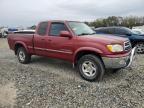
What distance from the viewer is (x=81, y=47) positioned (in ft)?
20.6

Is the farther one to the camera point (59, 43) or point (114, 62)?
point (59, 43)

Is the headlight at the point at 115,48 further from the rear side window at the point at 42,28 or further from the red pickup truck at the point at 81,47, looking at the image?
the rear side window at the point at 42,28

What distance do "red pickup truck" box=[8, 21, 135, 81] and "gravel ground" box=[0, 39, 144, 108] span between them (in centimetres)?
49

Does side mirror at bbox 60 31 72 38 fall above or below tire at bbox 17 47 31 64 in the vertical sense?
above

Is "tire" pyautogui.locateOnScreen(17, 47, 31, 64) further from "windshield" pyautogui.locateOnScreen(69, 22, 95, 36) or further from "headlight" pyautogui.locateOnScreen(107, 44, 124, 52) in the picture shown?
"headlight" pyautogui.locateOnScreen(107, 44, 124, 52)

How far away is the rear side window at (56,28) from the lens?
23.2 feet

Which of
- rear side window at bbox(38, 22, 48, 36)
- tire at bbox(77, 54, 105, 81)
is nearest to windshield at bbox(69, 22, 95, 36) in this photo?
tire at bbox(77, 54, 105, 81)

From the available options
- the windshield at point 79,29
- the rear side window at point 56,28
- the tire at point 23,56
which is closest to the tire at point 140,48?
the windshield at point 79,29

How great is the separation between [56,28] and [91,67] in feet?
6.48

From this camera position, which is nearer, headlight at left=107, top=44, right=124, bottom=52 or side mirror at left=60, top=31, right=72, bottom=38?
headlight at left=107, top=44, right=124, bottom=52

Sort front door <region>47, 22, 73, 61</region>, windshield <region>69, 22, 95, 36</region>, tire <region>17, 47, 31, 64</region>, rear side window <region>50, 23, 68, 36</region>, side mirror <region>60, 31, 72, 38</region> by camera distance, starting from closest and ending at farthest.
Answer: side mirror <region>60, 31, 72, 38</region>
front door <region>47, 22, 73, 61</region>
windshield <region>69, 22, 95, 36</region>
rear side window <region>50, 23, 68, 36</region>
tire <region>17, 47, 31, 64</region>

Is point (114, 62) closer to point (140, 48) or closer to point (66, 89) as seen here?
point (66, 89)

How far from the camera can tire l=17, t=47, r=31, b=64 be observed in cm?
862

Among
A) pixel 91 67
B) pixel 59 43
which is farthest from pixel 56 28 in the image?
pixel 91 67
